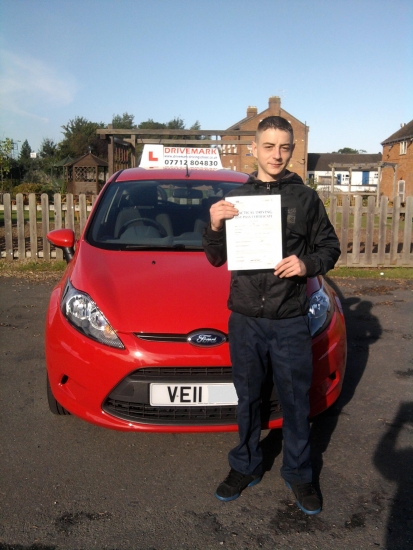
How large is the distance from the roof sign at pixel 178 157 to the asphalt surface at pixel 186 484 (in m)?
2.88

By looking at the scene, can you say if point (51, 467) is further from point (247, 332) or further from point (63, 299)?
point (247, 332)

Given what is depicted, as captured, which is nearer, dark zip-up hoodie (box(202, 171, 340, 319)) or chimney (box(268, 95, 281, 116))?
dark zip-up hoodie (box(202, 171, 340, 319))

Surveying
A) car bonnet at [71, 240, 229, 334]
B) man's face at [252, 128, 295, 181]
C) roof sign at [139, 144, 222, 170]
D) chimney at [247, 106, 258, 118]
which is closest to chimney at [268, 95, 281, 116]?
chimney at [247, 106, 258, 118]

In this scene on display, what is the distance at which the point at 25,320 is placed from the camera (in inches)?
236

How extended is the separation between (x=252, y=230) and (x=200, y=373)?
0.89 meters

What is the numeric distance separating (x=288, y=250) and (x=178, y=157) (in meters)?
4.13

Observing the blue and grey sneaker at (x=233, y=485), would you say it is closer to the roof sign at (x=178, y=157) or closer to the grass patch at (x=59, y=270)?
the roof sign at (x=178, y=157)

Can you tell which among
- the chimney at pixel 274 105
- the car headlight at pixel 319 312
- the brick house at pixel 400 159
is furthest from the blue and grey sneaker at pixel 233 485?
the chimney at pixel 274 105

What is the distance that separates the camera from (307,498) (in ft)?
8.64

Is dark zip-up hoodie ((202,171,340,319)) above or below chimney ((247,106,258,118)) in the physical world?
below

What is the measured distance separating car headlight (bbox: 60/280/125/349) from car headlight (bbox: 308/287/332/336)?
3.64 feet

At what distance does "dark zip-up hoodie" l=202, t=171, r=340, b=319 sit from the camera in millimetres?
2541

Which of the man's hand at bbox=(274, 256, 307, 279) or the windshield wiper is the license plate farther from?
the windshield wiper

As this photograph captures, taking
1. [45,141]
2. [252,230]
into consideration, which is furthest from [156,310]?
[45,141]
